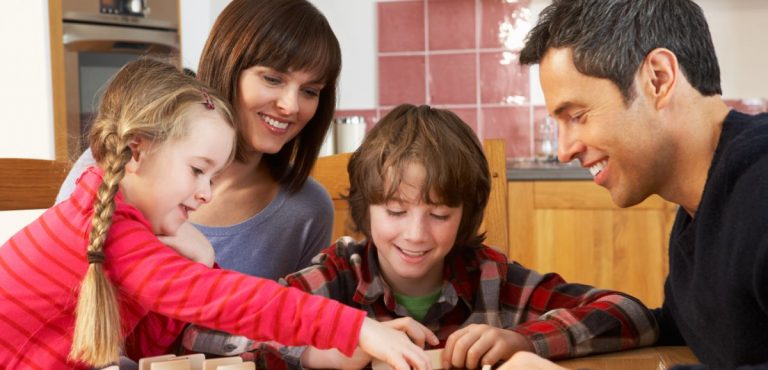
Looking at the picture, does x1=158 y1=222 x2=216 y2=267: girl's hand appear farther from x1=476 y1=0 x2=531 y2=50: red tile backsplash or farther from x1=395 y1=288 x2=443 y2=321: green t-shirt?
x1=476 y1=0 x2=531 y2=50: red tile backsplash

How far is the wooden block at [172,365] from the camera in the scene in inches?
38.7

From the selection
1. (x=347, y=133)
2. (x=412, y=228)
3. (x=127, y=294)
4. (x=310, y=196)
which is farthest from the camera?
(x=347, y=133)

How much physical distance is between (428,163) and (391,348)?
0.51 metres

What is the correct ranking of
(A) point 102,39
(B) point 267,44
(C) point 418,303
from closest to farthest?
(C) point 418,303, (B) point 267,44, (A) point 102,39

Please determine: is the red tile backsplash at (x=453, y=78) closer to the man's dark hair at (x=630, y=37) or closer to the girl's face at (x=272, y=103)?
the girl's face at (x=272, y=103)

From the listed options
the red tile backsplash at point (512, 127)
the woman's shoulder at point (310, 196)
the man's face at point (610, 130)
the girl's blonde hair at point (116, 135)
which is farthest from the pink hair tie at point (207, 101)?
the red tile backsplash at point (512, 127)

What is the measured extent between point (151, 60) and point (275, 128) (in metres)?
0.48

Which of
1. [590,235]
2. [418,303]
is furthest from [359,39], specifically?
[418,303]

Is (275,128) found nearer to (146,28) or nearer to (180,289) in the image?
A: (180,289)

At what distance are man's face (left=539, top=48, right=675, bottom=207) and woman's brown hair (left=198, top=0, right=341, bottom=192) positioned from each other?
2.02 ft

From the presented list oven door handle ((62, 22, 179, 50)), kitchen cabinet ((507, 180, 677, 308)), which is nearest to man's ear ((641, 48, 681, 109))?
kitchen cabinet ((507, 180, 677, 308))

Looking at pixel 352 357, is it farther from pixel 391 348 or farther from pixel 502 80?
pixel 502 80

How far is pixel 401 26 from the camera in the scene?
421 cm

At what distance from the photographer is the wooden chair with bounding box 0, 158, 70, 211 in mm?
1689
